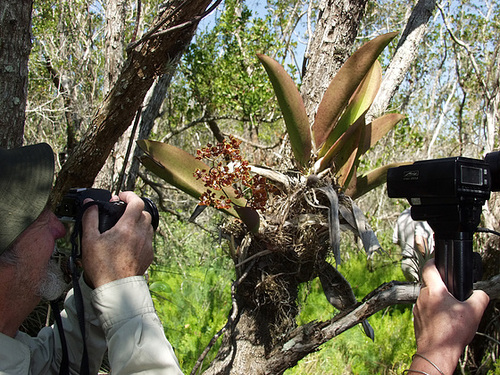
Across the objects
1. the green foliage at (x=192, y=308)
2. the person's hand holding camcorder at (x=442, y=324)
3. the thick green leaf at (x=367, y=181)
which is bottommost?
the green foliage at (x=192, y=308)

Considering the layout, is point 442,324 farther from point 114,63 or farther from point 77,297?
point 114,63

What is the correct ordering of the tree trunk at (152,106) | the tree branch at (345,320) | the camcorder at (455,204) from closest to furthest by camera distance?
the camcorder at (455,204), the tree branch at (345,320), the tree trunk at (152,106)

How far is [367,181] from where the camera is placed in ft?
7.03

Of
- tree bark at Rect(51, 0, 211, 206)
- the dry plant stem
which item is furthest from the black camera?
tree bark at Rect(51, 0, 211, 206)

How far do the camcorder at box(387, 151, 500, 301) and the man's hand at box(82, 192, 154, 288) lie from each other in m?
0.84

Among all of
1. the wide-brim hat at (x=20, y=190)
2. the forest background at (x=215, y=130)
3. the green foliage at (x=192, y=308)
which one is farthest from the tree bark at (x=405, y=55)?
the green foliage at (x=192, y=308)

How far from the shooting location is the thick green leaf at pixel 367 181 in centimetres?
210

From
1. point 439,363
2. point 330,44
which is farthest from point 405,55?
point 439,363

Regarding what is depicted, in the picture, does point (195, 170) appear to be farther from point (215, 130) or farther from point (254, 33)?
point (254, 33)

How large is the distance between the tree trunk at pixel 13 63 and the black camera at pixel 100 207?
0.93 m

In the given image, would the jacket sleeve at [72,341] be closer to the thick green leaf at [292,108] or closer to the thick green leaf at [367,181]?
the thick green leaf at [292,108]

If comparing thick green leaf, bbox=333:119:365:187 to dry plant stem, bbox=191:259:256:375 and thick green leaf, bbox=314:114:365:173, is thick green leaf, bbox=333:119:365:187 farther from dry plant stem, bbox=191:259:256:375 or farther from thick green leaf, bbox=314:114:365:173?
dry plant stem, bbox=191:259:256:375

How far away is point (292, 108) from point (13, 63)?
1.37 metres

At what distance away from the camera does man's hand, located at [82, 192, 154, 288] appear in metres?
1.31
